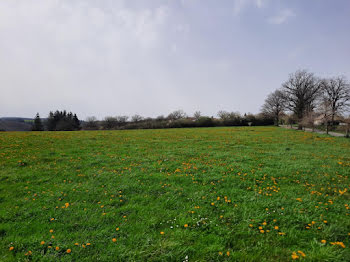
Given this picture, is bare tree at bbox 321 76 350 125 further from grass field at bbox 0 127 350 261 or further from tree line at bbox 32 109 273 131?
grass field at bbox 0 127 350 261

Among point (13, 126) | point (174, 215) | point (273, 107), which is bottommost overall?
point (174, 215)

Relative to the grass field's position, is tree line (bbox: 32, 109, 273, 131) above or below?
above

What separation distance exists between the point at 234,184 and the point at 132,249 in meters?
4.12

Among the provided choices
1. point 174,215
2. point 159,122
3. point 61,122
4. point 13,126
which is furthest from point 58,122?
point 174,215

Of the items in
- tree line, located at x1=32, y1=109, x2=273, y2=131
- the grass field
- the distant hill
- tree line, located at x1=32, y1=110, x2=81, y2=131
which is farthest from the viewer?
tree line, located at x1=32, y1=110, x2=81, y2=131

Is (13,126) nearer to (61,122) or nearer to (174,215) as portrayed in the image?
(61,122)

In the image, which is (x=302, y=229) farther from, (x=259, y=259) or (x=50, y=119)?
(x=50, y=119)

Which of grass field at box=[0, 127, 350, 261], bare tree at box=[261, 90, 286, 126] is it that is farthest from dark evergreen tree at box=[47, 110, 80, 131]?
bare tree at box=[261, 90, 286, 126]

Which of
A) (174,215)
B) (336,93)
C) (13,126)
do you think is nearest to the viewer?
(174,215)

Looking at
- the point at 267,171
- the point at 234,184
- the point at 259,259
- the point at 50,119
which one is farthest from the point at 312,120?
the point at 50,119

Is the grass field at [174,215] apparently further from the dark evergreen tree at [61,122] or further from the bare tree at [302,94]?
the dark evergreen tree at [61,122]

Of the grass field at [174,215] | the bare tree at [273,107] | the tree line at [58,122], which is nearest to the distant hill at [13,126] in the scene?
the tree line at [58,122]

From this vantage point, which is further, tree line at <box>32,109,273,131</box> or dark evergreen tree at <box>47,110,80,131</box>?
dark evergreen tree at <box>47,110,80,131</box>

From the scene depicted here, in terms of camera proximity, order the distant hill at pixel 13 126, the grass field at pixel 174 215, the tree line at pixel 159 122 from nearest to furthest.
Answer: the grass field at pixel 174 215 < the tree line at pixel 159 122 < the distant hill at pixel 13 126
